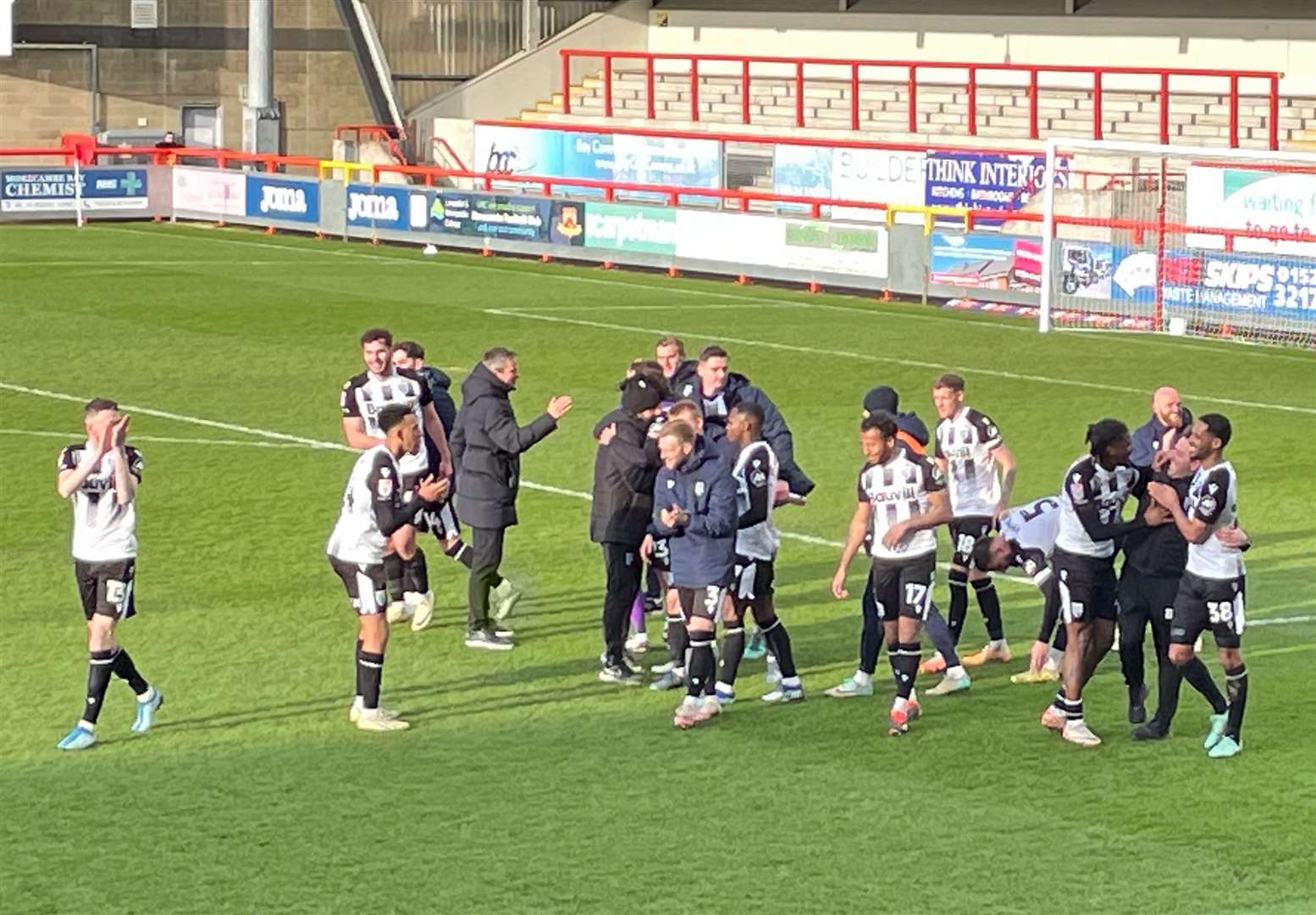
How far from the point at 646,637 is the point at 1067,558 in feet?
12.1

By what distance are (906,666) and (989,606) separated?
7.05 ft

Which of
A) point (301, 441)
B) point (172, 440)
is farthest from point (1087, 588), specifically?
point (172, 440)

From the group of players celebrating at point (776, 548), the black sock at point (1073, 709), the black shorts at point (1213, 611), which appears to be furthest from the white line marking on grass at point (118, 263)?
the black shorts at point (1213, 611)

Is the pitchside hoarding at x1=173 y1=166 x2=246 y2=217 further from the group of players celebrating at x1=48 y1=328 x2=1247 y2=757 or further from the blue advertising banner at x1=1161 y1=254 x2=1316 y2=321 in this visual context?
the group of players celebrating at x1=48 y1=328 x2=1247 y2=757

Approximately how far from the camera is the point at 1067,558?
44.5 feet

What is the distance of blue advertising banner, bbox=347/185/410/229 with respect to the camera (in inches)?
1721

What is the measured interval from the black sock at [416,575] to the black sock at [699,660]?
11.4ft

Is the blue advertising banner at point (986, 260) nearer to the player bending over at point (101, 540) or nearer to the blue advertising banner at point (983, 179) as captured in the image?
the blue advertising banner at point (983, 179)

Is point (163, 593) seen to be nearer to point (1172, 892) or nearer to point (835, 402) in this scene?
point (1172, 892)

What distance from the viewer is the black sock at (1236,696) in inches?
519

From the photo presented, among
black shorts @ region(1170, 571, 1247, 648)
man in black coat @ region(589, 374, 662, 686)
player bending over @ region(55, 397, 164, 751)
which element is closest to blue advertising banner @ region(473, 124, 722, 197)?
man in black coat @ region(589, 374, 662, 686)

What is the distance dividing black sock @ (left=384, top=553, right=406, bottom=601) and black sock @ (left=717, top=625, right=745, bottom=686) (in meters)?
2.35

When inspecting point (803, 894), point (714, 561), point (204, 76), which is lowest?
point (803, 894)

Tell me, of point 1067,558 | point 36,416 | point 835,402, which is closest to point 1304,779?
point 1067,558
